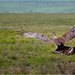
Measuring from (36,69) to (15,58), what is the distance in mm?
2062

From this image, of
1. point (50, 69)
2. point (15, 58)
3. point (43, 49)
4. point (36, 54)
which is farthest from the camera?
point (43, 49)

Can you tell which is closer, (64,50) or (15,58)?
(15,58)

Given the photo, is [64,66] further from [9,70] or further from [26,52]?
[26,52]

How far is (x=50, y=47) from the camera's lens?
1153 centimetres

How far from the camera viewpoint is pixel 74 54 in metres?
9.30

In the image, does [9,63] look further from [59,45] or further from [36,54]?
[59,45]

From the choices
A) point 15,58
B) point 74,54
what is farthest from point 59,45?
point 15,58

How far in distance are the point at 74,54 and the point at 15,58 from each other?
3.18 meters

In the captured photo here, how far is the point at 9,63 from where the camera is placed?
26.6ft

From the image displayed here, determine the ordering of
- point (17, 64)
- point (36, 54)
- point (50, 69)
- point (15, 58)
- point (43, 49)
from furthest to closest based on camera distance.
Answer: point (43, 49) → point (36, 54) → point (15, 58) → point (17, 64) → point (50, 69)

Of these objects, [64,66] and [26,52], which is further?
[26,52]

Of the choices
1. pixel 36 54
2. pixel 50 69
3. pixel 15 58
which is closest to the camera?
pixel 50 69

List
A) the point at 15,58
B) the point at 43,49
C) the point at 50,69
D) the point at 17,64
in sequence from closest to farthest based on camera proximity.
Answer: the point at 50,69
the point at 17,64
the point at 15,58
the point at 43,49

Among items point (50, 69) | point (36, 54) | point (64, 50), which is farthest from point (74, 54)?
point (50, 69)
